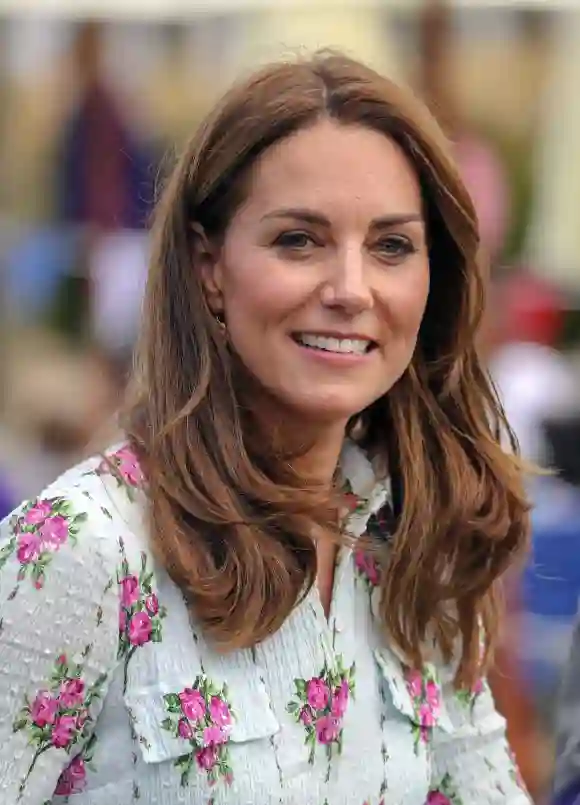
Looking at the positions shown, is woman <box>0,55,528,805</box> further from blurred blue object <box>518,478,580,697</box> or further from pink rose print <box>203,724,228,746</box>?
blurred blue object <box>518,478,580,697</box>

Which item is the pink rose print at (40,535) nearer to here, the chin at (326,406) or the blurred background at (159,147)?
the chin at (326,406)

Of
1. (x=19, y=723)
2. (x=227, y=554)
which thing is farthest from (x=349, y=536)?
(x=19, y=723)

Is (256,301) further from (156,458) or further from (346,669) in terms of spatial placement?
(346,669)

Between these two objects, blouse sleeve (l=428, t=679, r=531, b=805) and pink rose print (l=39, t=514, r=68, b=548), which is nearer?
pink rose print (l=39, t=514, r=68, b=548)

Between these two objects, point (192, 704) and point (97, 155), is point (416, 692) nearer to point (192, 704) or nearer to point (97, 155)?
point (192, 704)

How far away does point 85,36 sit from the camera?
3320mm

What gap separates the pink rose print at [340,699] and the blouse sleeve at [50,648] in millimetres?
244

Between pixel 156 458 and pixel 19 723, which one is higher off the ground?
pixel 156 458

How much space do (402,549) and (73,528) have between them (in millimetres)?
402

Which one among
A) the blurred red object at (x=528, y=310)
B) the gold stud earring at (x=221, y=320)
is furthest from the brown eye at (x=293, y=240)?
the blurred red object at (x=528, y=310)

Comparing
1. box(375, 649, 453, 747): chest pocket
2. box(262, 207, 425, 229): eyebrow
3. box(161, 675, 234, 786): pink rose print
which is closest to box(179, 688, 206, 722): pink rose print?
box(161, 675, 234, 786): pink rose print

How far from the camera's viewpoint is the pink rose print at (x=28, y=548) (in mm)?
1156

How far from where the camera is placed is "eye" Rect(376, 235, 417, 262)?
1290 mm

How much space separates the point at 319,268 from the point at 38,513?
1.15ft
